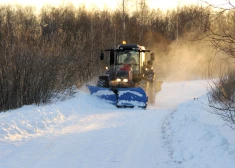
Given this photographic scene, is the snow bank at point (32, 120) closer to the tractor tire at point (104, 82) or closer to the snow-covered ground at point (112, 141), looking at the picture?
the snow-covered ground at point (112, 141)

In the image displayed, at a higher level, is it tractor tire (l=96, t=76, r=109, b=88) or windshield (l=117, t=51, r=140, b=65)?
windshield (l=117, t=51, r=140, b=65)

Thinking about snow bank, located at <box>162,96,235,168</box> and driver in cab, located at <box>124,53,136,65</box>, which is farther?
driver in cab, located at <box>124,53,136,65</box>

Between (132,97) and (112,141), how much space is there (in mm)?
5977

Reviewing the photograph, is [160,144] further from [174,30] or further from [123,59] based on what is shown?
[174,30]

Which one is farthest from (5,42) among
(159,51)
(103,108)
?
(159,51)

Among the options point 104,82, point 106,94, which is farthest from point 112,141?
point 104,82

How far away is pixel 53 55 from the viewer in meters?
12.6

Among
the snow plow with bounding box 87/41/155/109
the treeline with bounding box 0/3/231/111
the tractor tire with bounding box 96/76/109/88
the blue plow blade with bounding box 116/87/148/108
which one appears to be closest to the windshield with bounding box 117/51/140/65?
the snow plow with bounding box 87/41/155/109

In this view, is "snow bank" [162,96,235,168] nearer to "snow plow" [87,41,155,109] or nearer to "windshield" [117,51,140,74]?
"snow plow" [87,41,155,109]

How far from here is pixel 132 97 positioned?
1286 cm

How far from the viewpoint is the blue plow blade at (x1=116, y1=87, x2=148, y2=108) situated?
12750 millimetres

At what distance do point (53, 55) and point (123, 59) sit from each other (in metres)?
3.77

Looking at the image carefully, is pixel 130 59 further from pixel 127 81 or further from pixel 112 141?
pixel 112 141

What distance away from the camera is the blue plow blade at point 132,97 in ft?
41.8
